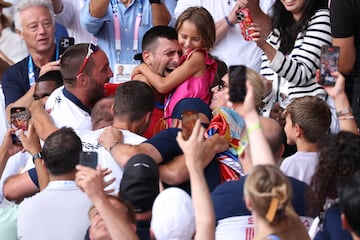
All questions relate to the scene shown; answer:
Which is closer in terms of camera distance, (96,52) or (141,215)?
(141,215)

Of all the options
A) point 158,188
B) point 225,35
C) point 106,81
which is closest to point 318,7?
point 225,35

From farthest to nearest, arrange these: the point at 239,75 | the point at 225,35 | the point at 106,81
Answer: the point at 225,35, the point at 106,81, the point at 239,75

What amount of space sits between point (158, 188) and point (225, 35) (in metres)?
2.72

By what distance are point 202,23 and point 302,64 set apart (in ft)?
2.58

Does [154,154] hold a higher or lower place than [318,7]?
lower

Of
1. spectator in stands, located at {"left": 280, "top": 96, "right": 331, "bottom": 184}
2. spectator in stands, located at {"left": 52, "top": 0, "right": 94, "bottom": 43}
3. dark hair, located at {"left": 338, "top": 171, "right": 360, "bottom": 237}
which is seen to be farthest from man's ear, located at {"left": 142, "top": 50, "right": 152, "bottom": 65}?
dark hair, located at {"left": 338, "top": 171, "right": 360, "bottom": 237}

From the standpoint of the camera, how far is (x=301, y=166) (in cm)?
619

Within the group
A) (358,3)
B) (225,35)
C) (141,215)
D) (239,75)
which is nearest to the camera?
(239,75)

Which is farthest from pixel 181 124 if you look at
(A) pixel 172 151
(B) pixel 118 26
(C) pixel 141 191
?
(B) pixel 118 26

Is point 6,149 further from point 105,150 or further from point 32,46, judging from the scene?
point 32,46

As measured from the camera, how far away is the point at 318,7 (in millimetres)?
7320

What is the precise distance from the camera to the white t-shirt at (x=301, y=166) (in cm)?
616

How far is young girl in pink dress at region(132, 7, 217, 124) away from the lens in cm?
717

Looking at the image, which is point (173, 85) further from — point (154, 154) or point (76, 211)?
point (76, 211)
